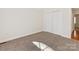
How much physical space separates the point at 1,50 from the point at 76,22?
2.66 ft

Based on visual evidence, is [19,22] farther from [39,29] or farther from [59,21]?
[59,21]

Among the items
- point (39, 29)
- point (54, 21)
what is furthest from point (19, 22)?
point (54, 21)

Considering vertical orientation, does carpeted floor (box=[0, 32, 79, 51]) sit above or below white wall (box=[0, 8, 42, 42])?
below

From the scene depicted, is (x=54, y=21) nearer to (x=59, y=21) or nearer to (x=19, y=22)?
(x=59, y=21)

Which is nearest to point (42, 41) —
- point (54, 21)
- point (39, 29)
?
point (39, 29)

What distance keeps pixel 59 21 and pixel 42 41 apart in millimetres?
268

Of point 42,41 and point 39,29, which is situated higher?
point 39,29

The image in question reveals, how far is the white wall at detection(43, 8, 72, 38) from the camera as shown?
1346mm

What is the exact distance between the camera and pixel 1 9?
1337 mm

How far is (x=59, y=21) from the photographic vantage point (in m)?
1.35

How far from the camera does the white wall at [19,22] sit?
1334mm

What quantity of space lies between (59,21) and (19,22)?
16.0 inches

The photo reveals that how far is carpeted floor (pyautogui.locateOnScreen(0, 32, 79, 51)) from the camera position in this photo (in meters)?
1.35
